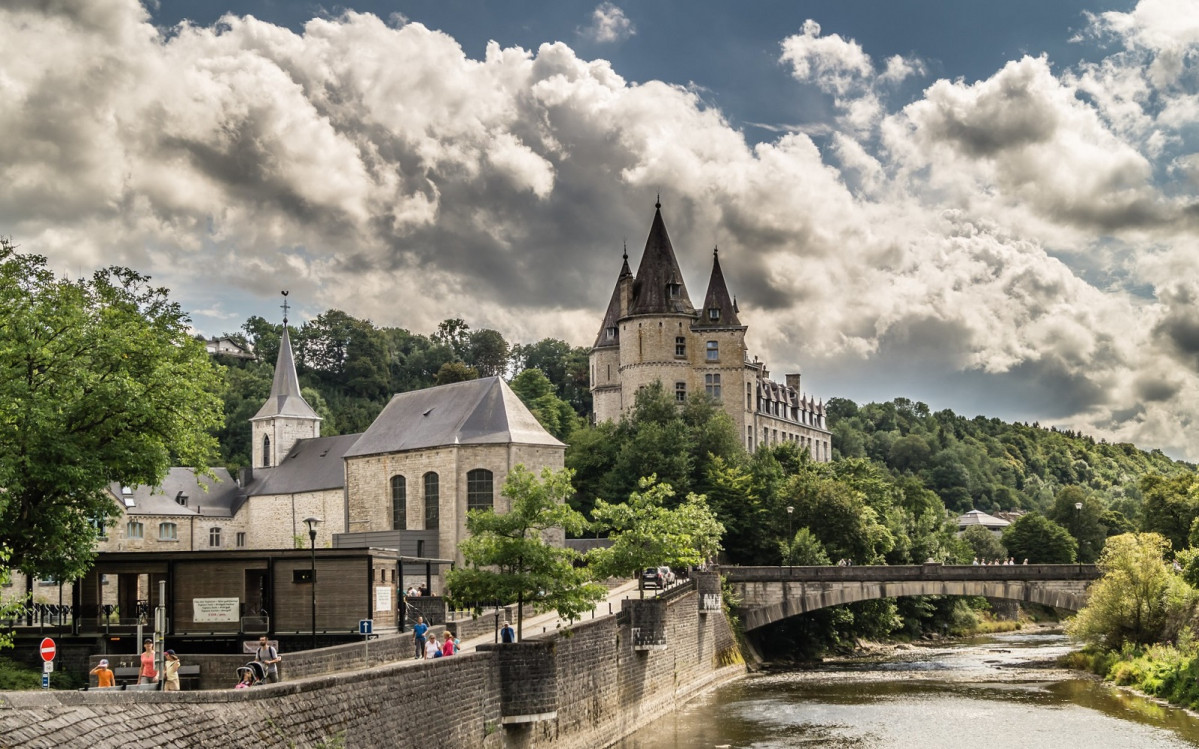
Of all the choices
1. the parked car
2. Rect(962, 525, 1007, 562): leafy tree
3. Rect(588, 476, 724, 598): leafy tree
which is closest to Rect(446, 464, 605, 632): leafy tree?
Rect(588, 476, 724, 598): leafy tree

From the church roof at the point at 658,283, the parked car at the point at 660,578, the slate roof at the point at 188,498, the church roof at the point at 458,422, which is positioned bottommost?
the parked car at the point at 660,578

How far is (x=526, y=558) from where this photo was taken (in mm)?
33531

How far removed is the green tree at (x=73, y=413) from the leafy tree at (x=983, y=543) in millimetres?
92361

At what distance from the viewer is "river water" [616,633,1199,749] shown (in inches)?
1442

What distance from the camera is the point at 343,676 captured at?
20.1 metres

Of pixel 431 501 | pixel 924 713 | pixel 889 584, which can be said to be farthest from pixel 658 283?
pixel 924 713

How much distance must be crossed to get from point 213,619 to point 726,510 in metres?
44.1

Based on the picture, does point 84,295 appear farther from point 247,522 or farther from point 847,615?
point 247,522

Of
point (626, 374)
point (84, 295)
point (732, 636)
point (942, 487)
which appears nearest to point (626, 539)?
point (732, 636)

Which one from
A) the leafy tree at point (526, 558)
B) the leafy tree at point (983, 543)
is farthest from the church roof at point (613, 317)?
the leafy tree at point (526, 558)

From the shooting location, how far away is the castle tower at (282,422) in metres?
93.2

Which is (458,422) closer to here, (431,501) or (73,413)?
(431,501)

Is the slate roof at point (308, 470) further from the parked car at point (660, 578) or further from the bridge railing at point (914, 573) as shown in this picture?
the parked car at point (660, 578)

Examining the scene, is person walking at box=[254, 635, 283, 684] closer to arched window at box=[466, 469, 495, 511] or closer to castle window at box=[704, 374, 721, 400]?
arched window at box=[466, 469, 495, 511]
